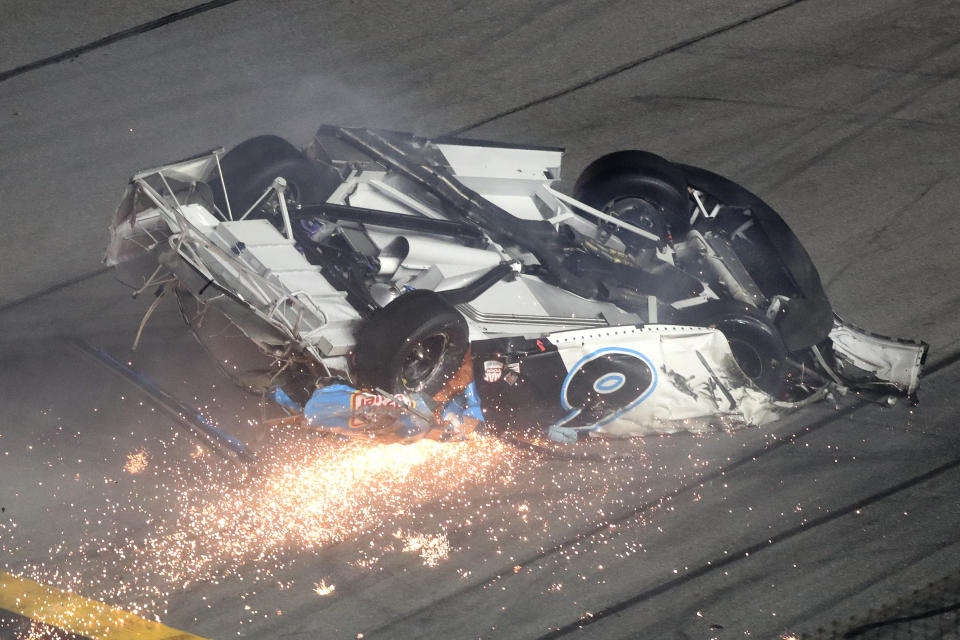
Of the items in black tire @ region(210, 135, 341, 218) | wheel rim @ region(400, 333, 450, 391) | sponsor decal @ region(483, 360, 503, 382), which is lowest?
sponsor decal @ region(483, 360, 503, 382)

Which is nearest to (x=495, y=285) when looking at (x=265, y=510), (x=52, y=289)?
(x=265, y=510)

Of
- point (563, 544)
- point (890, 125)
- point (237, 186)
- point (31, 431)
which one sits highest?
point (237, 186)

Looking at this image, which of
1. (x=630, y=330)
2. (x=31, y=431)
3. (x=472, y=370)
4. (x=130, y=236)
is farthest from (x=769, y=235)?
(x=31, y=431)

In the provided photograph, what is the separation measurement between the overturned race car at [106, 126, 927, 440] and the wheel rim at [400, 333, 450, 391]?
0.01 metres

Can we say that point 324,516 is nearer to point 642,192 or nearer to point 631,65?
point 642,192

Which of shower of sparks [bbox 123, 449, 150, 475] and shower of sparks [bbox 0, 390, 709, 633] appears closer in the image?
shower of sparks [bbox 0, 390, 709, 633]

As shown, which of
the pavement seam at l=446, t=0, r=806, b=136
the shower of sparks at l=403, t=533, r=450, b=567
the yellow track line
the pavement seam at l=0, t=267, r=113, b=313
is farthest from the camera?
the pavement seam at l=446, t=0, r=806, b=136

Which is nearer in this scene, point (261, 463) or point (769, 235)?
point (261, 463)

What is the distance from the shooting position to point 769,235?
23.0 feet

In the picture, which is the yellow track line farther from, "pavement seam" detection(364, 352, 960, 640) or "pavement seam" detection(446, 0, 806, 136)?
"pavement seam" detection(446, 0, 806, 136)

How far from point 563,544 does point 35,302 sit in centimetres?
385

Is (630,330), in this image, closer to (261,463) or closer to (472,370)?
(472,370)

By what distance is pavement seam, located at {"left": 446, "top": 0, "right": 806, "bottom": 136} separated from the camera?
9109 mm

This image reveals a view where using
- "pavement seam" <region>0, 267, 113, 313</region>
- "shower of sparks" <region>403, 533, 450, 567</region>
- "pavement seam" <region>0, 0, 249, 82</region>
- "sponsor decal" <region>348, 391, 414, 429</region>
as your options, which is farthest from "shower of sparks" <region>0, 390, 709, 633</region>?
"pavement seam" <region>0, 0, 249, 82</region>
